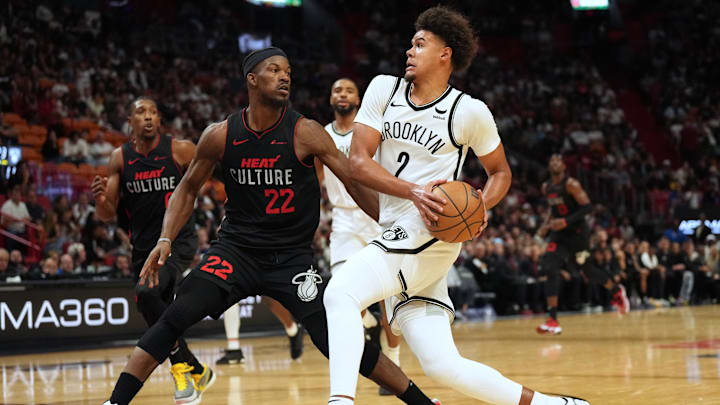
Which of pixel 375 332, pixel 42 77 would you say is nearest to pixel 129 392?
pixel 375 332

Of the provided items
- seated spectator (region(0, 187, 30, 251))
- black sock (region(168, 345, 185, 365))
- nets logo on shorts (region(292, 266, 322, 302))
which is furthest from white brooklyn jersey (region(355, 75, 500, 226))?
seated spectator (region(0, 187, 30, 251))

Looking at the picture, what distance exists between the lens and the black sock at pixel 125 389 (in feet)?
16.3

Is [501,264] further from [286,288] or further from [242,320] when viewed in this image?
[286,288]

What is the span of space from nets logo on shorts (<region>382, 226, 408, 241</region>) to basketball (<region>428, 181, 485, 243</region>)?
16cm

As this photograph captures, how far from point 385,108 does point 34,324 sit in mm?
8888

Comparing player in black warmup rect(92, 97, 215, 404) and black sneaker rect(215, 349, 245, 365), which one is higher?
player in black warmup rect(92, 97, 215, 404)

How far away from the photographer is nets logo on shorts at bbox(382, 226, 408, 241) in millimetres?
4625

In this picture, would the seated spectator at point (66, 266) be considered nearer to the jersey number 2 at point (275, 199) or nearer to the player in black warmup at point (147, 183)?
the player in black warmup at point (147, 183)

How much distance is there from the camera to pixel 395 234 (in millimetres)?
4648

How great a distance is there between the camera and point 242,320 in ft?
47.5

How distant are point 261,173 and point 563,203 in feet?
27.9

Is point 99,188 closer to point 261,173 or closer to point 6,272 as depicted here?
point 261,173

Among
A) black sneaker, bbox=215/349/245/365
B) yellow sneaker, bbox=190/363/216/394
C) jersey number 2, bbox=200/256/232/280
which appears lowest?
black sneaker, bbox=215/349/245/365

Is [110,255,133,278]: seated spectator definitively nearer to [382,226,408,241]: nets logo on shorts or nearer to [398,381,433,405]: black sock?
[398,381,433,405]: black sock
